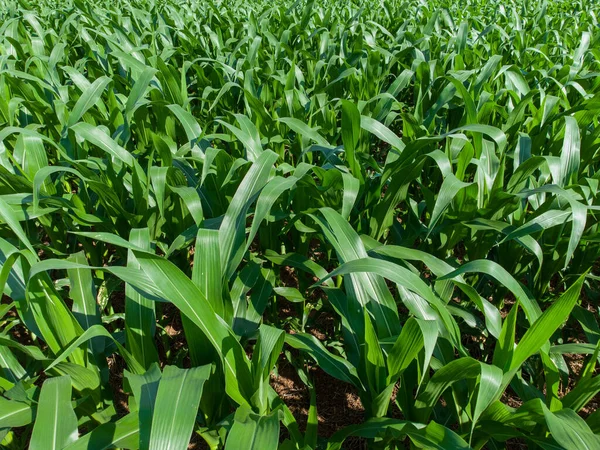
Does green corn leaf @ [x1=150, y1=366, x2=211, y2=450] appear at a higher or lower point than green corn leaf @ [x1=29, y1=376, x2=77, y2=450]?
higher

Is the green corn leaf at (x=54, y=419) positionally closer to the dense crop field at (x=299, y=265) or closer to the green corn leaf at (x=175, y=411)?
the dense crop field at (x=299, y=265)

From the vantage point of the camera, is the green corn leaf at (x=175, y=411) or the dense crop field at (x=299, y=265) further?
the dense crop field at (x=299, y=265)

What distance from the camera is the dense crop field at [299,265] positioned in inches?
38.9

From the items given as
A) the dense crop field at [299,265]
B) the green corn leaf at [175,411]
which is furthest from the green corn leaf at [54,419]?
the green corn leaf at [175,411]

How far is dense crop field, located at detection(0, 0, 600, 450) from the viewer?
0.99 metres

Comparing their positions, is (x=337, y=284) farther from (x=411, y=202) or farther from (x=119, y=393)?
(x=119, y=393)

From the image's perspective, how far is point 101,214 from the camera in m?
1.72

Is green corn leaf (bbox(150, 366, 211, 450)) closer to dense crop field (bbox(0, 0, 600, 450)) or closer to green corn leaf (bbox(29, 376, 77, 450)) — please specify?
dense crop field (bbox(0, 0, 600, 450))

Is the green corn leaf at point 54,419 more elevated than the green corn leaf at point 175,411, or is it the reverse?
the green corn leaf at point 175,411

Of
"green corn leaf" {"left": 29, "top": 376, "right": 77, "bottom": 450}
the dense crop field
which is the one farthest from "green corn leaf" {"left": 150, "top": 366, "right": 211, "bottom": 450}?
"green corn leaf" {"left": 29, "top": 376, "right": 77, "bottom": 450}

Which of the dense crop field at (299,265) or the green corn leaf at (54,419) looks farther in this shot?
the dense crop field at (299,265)

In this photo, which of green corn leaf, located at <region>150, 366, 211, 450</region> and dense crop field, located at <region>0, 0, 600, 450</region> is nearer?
green corn leaf, located at <region>150, 366, 211, 450</region>

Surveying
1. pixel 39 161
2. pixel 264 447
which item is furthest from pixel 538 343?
pixel 39 161

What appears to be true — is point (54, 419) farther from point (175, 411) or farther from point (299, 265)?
point (299, 265)
